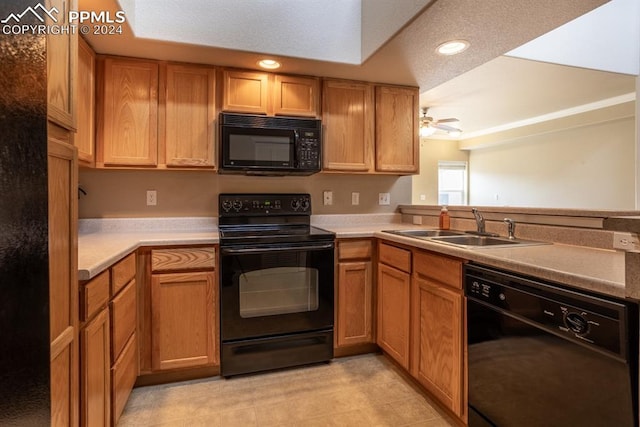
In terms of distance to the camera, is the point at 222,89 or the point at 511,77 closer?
the point at 222,89

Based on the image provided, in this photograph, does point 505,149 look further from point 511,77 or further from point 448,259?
point 448,259

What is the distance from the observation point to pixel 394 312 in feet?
7.00

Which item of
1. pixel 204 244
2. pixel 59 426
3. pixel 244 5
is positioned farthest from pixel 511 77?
pixel 59 426

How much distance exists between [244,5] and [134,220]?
1630mm

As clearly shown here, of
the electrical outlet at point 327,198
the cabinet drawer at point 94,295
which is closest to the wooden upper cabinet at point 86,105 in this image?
the cabinet drawer at point 94,295

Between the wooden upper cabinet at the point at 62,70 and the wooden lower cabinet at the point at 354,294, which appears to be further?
the wooden lower cabinet at the point at 354,294

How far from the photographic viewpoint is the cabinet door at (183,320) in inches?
78.2

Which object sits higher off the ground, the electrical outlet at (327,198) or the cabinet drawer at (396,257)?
the electrical outlet at (327,198)

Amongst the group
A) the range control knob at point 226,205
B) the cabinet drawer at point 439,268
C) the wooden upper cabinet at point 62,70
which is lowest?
the cabinet drawer at point 439,268

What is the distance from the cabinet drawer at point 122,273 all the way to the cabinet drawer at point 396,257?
1509 mm

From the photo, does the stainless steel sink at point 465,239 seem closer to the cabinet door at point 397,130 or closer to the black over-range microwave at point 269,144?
the cabinet door at point 397,130

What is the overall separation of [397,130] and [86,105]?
7.12 ft

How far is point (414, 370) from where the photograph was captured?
1924mm

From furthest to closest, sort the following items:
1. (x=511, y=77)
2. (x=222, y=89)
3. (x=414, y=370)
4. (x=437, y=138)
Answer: (x=437, y=138)
(x=511, y=77)
(x=222, y=89)
(x=414, y=370)
